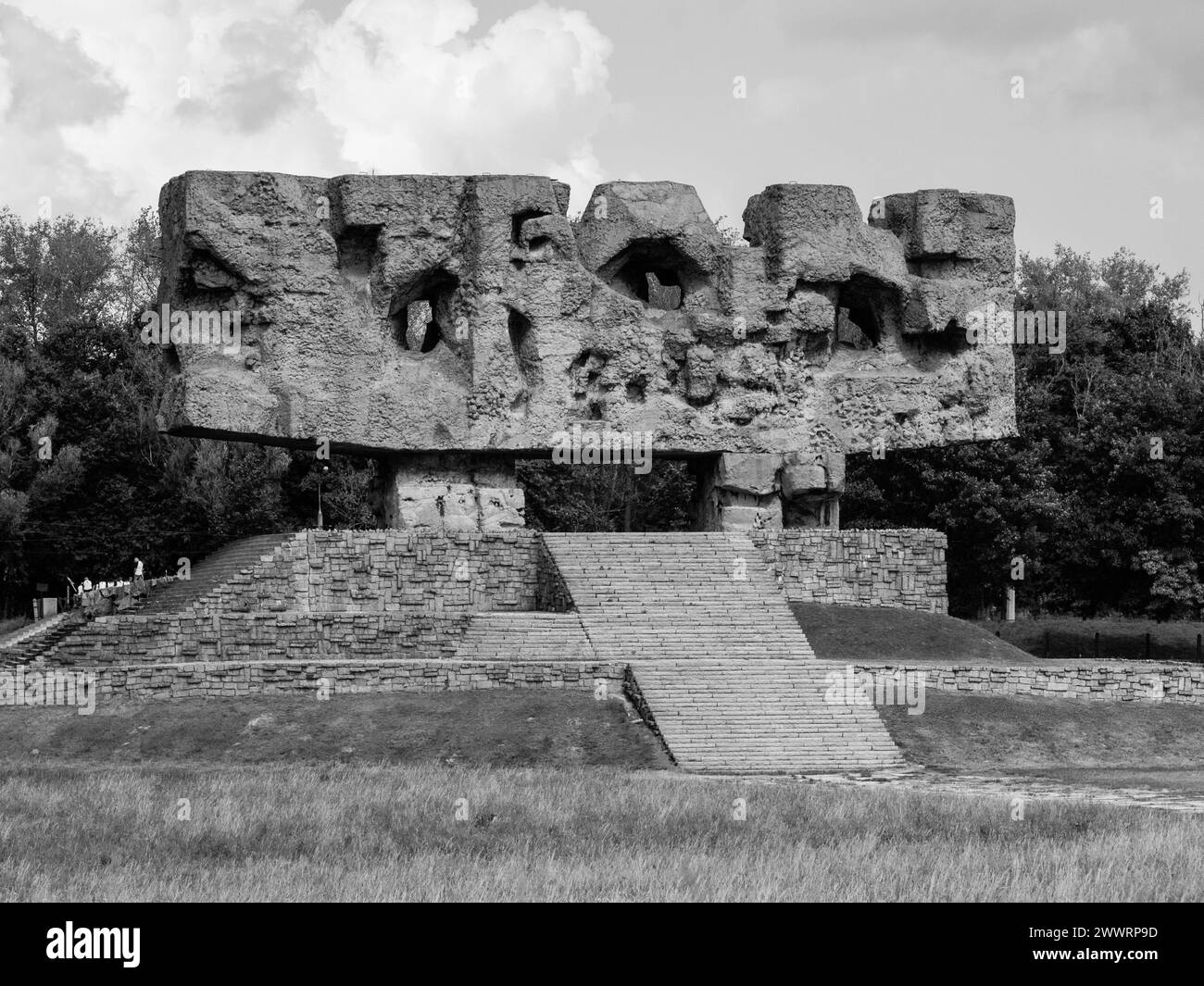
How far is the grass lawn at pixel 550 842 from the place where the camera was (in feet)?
51.6

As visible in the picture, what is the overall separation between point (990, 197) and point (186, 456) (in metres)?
20.3

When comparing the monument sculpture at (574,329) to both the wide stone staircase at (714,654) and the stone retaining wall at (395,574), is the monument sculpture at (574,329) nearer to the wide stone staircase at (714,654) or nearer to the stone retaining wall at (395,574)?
the stone retaining wall at (395,574)

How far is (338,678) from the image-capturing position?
90.0 ft

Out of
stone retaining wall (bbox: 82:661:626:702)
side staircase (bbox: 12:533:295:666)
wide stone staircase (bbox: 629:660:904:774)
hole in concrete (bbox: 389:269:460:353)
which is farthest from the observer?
hole in concrete (bbox: 389:269:460:353)

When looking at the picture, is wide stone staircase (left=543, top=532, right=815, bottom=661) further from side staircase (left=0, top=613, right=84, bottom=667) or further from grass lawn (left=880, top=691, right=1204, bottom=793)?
side staircase (left=0, top=613, right=84, bottom=667)

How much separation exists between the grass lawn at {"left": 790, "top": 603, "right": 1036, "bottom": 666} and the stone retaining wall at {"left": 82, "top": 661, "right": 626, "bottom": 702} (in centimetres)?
434

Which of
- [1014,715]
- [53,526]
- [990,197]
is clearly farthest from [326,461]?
[1014,715]

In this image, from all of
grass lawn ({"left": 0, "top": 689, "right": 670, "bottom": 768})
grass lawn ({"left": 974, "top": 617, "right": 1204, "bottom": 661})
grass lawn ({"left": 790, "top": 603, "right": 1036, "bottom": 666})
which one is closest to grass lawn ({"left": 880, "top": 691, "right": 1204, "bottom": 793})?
grass lawn ({"left": 790, "top": 603, "right": 1036, "bottom": 666})

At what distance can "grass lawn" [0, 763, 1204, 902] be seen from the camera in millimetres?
15742

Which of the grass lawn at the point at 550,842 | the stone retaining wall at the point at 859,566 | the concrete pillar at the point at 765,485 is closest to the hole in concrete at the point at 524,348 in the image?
the concrete pillar at the point at 765,485

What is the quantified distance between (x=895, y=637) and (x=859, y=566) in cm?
223

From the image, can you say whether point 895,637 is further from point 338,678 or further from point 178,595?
point 178,595

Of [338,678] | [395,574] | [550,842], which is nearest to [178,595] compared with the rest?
[395,574]

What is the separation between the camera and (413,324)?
132 ft
